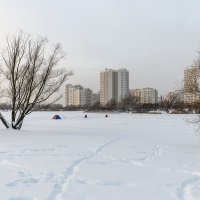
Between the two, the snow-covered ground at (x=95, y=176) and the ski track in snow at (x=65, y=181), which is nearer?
the ski track in snow at (x=65, y=181)

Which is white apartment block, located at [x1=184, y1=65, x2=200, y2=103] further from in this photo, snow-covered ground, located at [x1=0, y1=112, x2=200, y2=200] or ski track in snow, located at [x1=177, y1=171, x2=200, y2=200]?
ski track in snow, located at [x1=177, y1=171, x2=200, y2=200]

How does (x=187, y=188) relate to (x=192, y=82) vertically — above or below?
below

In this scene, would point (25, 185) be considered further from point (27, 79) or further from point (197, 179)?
point (27, 79)

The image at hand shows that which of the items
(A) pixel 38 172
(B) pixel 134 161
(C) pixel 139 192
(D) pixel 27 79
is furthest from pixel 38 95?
(C) pixel 139 192

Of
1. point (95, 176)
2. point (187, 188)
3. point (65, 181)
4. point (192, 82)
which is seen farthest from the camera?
point (192, 82)

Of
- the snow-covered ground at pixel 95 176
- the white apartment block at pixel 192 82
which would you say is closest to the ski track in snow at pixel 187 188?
the snow-covered ground at pixel 95 176

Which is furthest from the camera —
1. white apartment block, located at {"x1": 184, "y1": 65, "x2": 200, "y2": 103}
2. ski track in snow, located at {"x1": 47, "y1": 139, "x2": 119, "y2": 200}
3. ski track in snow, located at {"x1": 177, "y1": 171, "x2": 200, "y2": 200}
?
white apartment block, located at {"x1": 184, "y1": 65, "x2": 200, "y2": 103}

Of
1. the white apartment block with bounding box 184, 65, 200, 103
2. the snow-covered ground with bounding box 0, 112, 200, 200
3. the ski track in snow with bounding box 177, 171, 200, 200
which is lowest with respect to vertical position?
the ski track in snow with bounding box 177, 171, 200, 200

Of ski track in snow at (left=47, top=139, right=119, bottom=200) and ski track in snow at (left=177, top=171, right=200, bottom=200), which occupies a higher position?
ski track in snow at (left=47, top=139, right=119, bottom=200)

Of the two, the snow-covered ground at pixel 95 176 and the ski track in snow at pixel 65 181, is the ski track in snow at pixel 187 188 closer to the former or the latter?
the snow-covered ground at pixel 95 176

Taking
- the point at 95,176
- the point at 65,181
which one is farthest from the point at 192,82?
the point at 65,181

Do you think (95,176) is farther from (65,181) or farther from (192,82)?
(192,82)

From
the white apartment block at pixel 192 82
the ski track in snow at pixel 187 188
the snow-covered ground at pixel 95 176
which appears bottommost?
the ski track in snow at pixel 187 188

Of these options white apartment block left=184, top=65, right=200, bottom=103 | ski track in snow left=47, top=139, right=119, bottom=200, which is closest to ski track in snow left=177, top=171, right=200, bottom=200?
ski track in snow left=47, top=139, right=119, bottom=200
